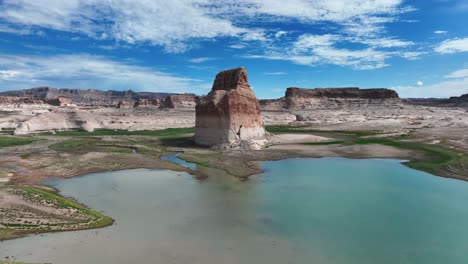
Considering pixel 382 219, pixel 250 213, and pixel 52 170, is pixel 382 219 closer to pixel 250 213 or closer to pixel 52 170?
pixel 250 213

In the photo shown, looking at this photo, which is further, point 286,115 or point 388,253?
point 286,115

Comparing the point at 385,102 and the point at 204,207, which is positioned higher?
the point at 385,102

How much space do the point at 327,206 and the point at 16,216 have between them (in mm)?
13341

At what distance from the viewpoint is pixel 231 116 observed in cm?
3562

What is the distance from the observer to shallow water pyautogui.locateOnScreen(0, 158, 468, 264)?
11484 millimetres

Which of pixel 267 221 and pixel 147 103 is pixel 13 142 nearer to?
pixel 267 221

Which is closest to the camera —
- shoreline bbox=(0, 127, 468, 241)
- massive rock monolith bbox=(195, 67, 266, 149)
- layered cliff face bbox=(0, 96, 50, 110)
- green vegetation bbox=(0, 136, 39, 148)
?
shoreline bbox=(0, 127, 468, 241)

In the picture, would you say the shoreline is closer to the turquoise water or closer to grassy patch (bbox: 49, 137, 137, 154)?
grassy patch (bbox: 49, 137, 137, 154)

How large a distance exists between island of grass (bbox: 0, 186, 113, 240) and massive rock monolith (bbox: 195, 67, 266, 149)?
66.0ft

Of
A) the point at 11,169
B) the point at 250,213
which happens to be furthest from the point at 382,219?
the point at 11,169

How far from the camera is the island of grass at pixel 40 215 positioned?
13.4 metres

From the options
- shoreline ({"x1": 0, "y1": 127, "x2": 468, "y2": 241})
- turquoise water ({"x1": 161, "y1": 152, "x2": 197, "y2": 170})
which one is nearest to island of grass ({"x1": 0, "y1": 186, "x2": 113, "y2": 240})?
shoreline ({"x1": 0, "y1": 127, "x2": 468, "y2": 241})

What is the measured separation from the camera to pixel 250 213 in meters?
15.7

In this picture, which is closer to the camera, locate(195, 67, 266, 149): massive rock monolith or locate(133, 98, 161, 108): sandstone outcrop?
locate(195, 67, 266, 149): massive rock monolith
